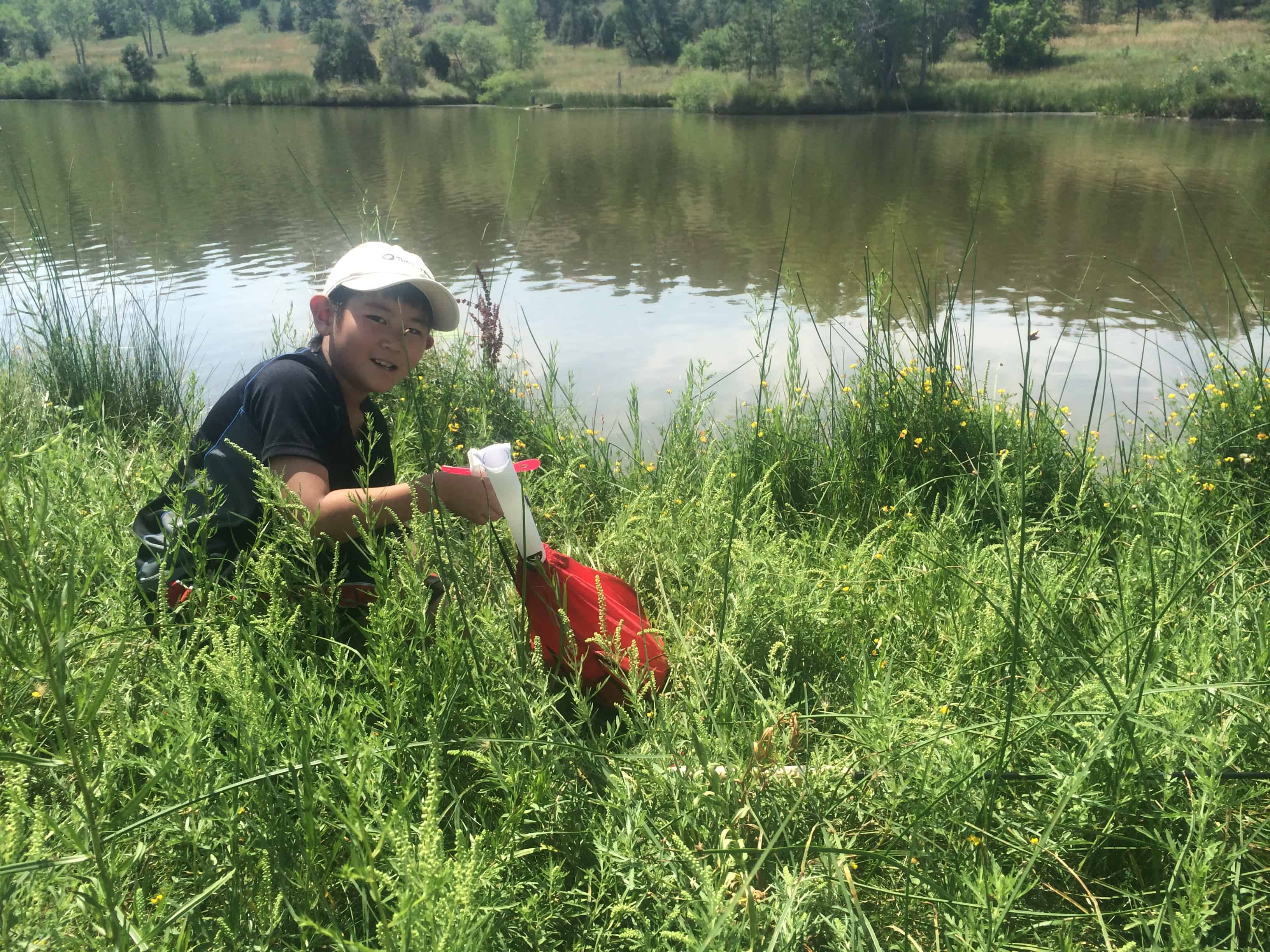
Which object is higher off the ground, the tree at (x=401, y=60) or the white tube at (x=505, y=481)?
the tree at (x=401, y=60)

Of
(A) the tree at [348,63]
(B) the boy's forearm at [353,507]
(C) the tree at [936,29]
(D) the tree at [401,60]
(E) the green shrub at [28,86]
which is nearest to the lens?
(B) the boy's forearm at [353,507]

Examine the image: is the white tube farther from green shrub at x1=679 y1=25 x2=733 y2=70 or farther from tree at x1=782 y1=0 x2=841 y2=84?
green shrub at x1=679 y1=25 x2=733 y2=70

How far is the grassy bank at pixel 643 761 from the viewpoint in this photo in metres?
1.19

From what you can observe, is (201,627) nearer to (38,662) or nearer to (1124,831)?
(38,662)

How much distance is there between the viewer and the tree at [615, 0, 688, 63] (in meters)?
60.0

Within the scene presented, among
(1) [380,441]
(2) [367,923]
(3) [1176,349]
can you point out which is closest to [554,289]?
(3) [1176,349]

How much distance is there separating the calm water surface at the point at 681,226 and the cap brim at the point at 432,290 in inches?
12.7

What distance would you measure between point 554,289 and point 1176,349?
524cm

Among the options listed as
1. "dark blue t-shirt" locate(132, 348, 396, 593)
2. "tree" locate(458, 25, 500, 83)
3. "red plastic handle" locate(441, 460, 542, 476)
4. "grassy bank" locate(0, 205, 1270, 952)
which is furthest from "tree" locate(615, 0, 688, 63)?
"grassy bank" locate(0, 205, 1270, 952)

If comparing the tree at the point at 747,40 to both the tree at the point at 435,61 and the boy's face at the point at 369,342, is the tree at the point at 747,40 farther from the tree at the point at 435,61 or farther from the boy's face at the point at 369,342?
the boy's face at the point at 369,342

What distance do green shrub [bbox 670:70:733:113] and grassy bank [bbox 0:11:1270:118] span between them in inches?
2.5

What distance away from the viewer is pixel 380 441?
7.40 feet

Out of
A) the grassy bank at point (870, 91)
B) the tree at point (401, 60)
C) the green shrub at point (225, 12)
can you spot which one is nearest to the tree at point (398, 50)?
the tree at point (401, 60)

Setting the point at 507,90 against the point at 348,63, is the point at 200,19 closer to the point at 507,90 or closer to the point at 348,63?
the point at 348,63
